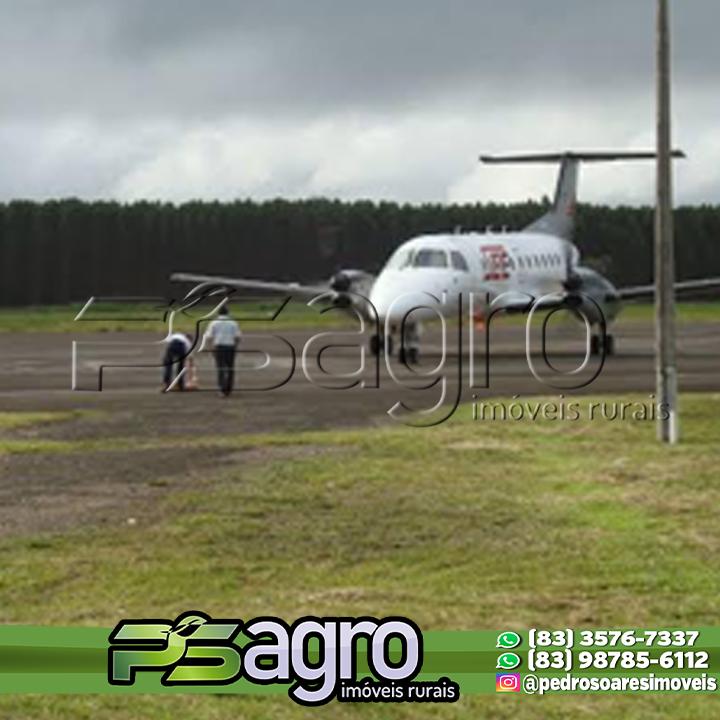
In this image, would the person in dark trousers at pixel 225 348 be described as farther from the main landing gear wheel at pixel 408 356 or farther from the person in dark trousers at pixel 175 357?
the main landing gear wheel at pixel 408 356

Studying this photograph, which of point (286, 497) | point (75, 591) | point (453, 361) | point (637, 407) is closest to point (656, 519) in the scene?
point (286, 497)

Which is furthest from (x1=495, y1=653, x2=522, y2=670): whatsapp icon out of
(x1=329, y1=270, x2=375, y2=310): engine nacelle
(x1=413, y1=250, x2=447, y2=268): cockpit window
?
(x1=329, y1=270, x2=375, y2=310): engine nacelle

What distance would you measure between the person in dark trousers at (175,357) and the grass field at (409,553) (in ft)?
36.1

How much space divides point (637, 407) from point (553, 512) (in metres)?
9.52

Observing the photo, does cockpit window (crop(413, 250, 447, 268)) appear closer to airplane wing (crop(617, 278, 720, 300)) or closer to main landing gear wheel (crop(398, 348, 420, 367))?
main landing gear wheel (crop(398, 348, 420, 367))

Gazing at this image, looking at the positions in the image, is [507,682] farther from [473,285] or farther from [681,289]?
[681,289]

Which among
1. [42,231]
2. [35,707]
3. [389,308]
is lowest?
[35,707]

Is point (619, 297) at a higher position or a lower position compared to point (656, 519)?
higher

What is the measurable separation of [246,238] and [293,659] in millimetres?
103543

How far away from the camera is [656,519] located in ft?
40.6

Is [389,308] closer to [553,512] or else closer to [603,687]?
[553,512]

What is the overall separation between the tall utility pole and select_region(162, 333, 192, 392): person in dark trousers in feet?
37.1

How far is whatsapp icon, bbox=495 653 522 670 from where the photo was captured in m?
7.57

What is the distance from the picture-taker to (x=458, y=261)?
3578 centimetres
